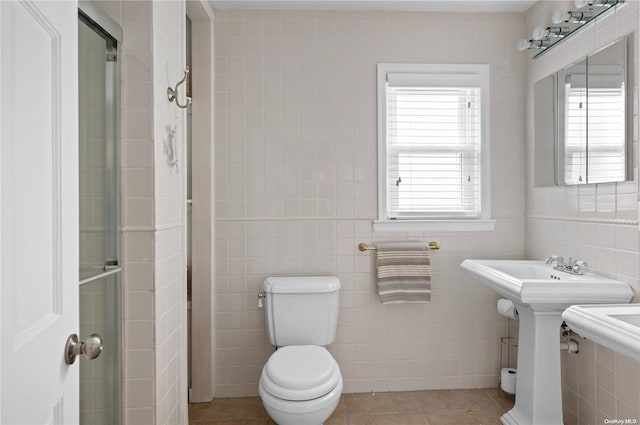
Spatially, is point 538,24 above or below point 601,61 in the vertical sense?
above

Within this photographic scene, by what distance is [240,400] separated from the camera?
106 inches

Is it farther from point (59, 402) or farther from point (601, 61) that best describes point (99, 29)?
point (601, 61)

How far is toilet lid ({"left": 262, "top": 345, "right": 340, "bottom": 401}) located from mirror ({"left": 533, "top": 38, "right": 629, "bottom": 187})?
5.21 ft

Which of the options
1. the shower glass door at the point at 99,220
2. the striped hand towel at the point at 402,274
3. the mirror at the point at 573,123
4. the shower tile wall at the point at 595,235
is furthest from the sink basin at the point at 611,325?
the shower glass door at the point at 99,220

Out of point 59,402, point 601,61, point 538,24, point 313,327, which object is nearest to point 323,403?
point 313,327

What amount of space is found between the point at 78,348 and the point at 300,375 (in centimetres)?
125

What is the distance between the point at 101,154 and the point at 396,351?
2086 mm

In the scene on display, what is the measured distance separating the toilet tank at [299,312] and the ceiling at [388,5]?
66.4 inches

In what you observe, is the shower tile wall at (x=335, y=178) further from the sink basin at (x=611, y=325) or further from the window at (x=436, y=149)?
the sink basin at (x=611, y=325)

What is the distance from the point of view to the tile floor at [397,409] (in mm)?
2439

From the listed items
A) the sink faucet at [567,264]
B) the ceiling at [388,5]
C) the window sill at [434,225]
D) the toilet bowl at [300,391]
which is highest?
the ceiling at [388,5]

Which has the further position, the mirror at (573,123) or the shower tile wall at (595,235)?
the mirror at (573,123)

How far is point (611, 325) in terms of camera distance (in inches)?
52.6

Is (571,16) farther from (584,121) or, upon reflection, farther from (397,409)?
(397,409)
